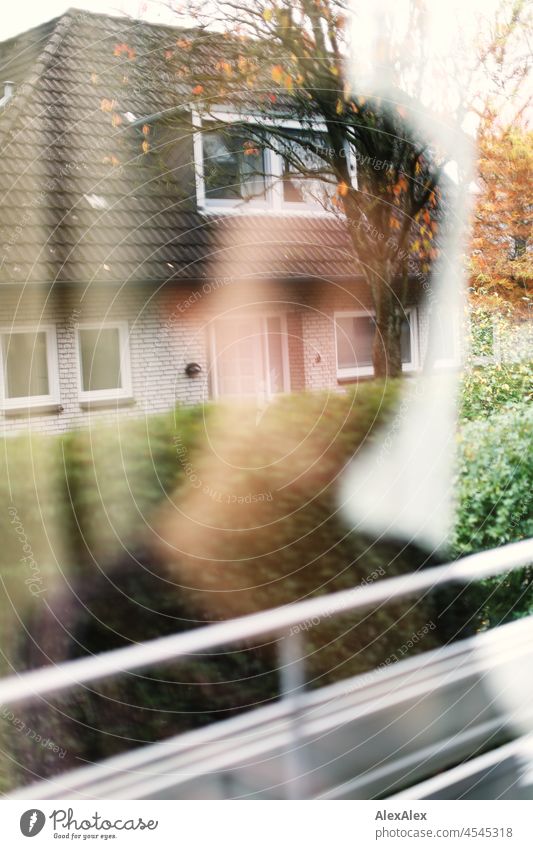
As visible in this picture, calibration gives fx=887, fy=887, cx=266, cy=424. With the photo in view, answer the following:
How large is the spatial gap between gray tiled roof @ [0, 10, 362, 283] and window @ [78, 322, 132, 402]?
0.10 metres

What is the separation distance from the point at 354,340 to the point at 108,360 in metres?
0.56

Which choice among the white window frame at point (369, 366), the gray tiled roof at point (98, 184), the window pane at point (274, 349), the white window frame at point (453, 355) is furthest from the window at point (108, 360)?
the white window frame at point (453, 355)

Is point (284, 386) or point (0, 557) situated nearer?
point (0, 557)

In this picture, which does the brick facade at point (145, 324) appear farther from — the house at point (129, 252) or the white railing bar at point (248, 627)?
the white railing bar at point (248, 627)

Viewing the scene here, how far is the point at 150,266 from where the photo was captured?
Result: 1.82 meters

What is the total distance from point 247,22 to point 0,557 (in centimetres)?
125

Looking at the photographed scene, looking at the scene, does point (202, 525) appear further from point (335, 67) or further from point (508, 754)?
point (335, 67)

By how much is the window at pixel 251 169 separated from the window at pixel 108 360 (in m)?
0.34

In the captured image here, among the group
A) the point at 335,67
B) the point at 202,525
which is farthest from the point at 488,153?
the point at 202,525

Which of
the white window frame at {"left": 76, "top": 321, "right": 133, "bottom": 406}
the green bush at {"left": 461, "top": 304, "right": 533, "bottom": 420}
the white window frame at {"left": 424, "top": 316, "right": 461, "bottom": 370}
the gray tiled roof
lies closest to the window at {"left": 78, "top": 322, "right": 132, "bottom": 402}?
the white window frame at {"left": 76, "top": 321, "right": 133, "bottom": 406}

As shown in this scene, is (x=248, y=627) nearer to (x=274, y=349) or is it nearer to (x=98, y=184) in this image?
(x=274, y=349)

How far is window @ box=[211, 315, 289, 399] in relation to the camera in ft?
5.92
